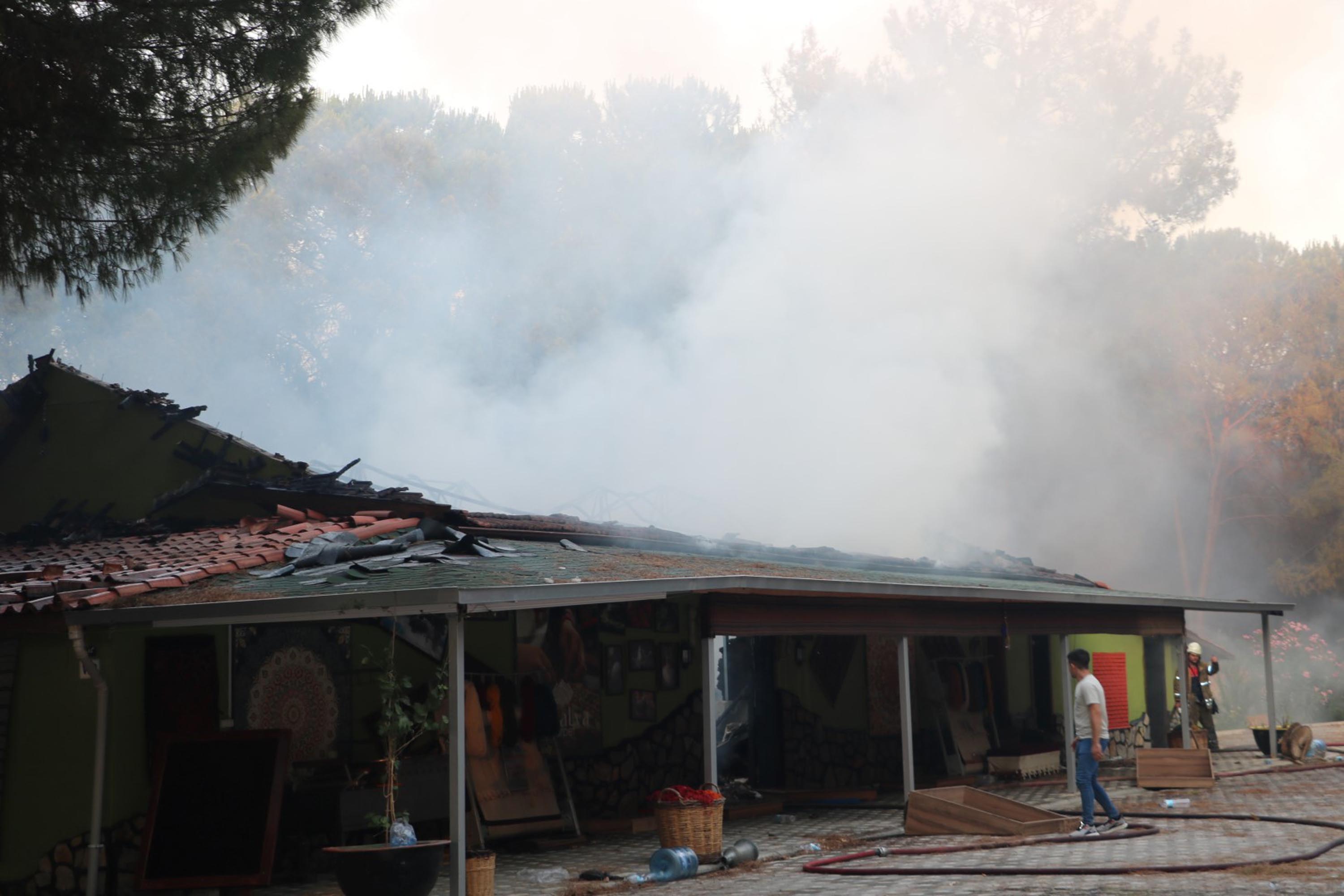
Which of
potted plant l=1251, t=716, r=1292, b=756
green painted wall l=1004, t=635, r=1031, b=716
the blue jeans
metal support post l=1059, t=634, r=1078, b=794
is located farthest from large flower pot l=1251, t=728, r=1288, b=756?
the blue jeans

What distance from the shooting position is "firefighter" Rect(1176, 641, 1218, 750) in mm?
18609

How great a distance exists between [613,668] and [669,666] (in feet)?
3.22

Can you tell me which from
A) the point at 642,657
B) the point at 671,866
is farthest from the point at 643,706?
the point at 671,866

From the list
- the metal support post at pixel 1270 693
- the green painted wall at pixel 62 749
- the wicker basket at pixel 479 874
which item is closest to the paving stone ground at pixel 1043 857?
the wicker basket at pixel 479 874

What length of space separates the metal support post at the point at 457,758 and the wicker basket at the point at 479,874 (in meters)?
0.26

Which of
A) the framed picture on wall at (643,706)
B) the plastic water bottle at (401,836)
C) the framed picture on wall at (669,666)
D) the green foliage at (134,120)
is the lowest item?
the plastic water bottle at (401,836)

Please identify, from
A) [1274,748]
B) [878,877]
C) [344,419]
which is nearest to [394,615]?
[878,877]

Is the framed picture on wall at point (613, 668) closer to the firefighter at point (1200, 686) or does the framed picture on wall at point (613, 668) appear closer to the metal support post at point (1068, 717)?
the metal support post at point (1068, 717)

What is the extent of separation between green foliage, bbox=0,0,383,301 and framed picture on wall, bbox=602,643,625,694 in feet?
18.6

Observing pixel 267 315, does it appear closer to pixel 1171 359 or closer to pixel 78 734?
pixel 1171 359

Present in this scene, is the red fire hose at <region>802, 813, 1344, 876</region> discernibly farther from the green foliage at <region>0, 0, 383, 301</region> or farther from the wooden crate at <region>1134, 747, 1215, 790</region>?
the green foliage at <region>0, 0, 383, 301</region>

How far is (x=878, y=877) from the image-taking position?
930cm

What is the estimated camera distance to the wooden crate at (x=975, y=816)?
1130 centimetres

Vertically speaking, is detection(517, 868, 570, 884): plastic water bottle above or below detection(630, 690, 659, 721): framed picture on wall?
below
